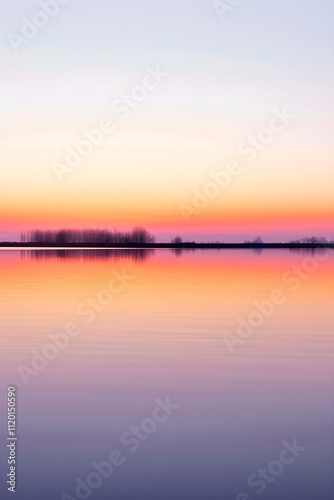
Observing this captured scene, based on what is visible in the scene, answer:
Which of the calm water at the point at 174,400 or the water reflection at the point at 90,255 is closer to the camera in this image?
the calm water at the point at 174,400

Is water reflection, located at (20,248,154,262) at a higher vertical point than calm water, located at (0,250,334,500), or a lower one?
higher

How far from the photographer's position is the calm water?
7.07 metres

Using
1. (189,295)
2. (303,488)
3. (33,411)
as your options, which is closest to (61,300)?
(189,295)

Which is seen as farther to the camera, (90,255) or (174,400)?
(90,255)

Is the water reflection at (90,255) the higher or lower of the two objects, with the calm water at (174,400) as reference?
higher

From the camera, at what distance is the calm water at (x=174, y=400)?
23.2 feet

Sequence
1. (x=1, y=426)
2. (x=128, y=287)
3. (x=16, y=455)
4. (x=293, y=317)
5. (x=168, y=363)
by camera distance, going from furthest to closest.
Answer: (x=128, y=287), (x=293, y=317), (x=168, y=363), (x=1, y=426), (x=16, y=455)

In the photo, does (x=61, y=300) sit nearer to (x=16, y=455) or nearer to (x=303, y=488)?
(x=16, y=455)

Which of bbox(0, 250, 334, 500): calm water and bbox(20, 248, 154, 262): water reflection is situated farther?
bbox(20, 248, 154, 262): water reflection

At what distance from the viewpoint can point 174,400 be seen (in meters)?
9.80

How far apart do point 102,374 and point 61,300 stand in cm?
1068

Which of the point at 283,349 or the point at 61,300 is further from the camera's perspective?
the point at 61,300

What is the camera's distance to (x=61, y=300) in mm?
21734

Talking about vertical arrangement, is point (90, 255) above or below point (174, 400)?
above
